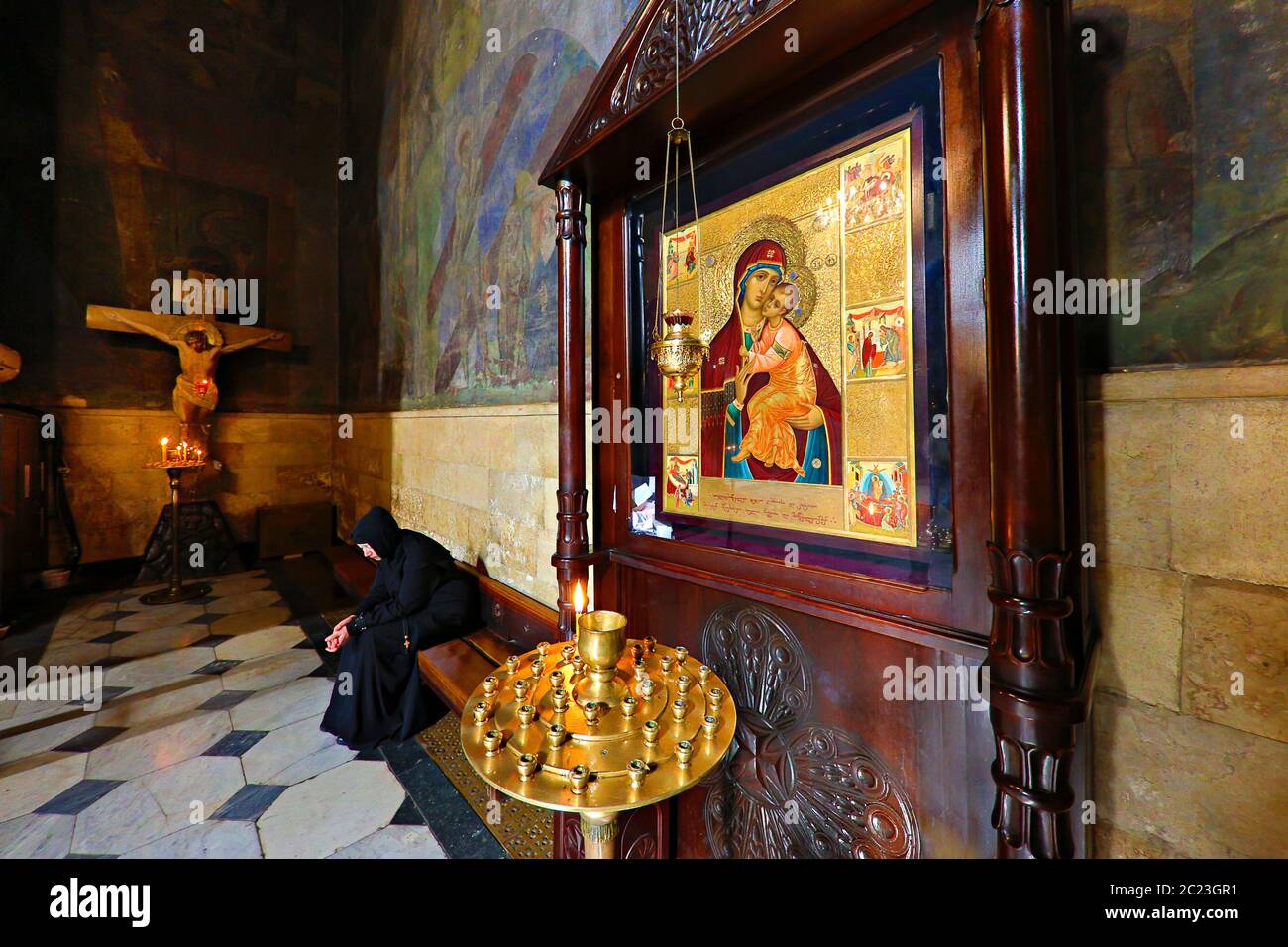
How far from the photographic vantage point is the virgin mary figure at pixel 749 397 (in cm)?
138

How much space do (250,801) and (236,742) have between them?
701 millimetres

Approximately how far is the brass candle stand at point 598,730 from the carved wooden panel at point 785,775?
257 millimetres

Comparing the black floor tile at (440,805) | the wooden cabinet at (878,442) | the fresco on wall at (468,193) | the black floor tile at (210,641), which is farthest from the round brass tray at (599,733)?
the black floor tile at (210,641)

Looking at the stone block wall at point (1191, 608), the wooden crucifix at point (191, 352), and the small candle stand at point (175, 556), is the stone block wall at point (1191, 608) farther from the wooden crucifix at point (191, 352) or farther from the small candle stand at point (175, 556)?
the wooden crucifix at point (191, 352)

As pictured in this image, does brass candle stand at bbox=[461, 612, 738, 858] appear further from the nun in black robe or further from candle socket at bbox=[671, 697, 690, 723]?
the nun in black robe

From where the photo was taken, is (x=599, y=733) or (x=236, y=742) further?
(x=236, y=742)

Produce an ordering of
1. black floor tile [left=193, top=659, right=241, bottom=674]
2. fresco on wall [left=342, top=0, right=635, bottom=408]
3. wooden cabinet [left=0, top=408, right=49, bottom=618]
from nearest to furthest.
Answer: fresco on wall [left=342, top=0, right=635, bottom=408] → black floor tile [left=193, top=659, right=241, bottom=674] → wooden cabinet [left=0, top=408, right=49, bottom=618]

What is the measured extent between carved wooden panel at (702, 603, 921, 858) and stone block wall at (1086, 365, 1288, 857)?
1.47ft

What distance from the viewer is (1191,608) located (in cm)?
95

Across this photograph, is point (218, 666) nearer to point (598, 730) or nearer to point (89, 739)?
point (89, 739)

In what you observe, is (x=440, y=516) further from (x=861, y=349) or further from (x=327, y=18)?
(x=327, y=18)

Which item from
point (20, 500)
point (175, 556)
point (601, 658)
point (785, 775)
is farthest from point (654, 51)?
point (20, 500)

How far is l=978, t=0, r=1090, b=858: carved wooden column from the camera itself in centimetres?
81


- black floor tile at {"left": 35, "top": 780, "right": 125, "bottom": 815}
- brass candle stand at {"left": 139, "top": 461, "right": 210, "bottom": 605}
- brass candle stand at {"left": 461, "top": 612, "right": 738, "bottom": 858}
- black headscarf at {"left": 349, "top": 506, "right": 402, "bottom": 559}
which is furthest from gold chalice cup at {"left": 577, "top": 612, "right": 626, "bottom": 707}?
brass candle stand at {"left": 139, "top": 461, "right": 210, "bottom": 605}
